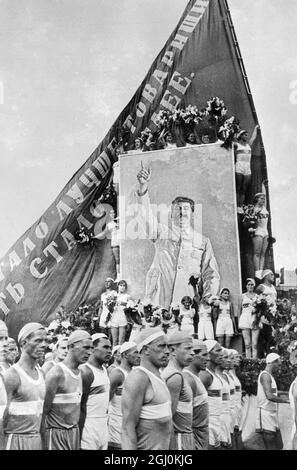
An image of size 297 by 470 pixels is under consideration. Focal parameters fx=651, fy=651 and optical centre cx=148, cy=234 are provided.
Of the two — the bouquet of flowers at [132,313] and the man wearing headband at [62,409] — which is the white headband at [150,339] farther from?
the bouquet of flowers at [132,313]

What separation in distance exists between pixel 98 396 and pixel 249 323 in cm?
165

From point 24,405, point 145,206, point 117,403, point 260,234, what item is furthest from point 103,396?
point 260,234

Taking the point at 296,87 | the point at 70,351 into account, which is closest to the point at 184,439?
the point at 70,351

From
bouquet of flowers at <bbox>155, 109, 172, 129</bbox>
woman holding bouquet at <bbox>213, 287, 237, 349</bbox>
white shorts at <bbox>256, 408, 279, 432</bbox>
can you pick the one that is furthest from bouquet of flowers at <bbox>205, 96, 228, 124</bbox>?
white shorts at <bbox>256, 408, 279, 432</bbox>

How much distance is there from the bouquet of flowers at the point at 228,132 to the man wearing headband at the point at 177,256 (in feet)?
2.30

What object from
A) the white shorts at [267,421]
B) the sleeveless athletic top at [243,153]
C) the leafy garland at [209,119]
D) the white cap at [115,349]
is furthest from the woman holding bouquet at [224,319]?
the leafy garland at [209,119]

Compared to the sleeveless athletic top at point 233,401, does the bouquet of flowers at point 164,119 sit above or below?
above

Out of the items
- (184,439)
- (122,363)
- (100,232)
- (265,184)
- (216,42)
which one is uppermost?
(216,42)

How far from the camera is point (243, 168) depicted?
→ 6727 mm

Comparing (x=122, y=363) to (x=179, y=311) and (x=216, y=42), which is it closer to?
(x=179, y=311)

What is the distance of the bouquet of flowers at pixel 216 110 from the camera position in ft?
22.3

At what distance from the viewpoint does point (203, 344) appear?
622 centimetres

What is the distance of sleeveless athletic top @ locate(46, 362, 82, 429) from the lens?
580cm

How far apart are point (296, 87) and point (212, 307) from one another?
2460mm
